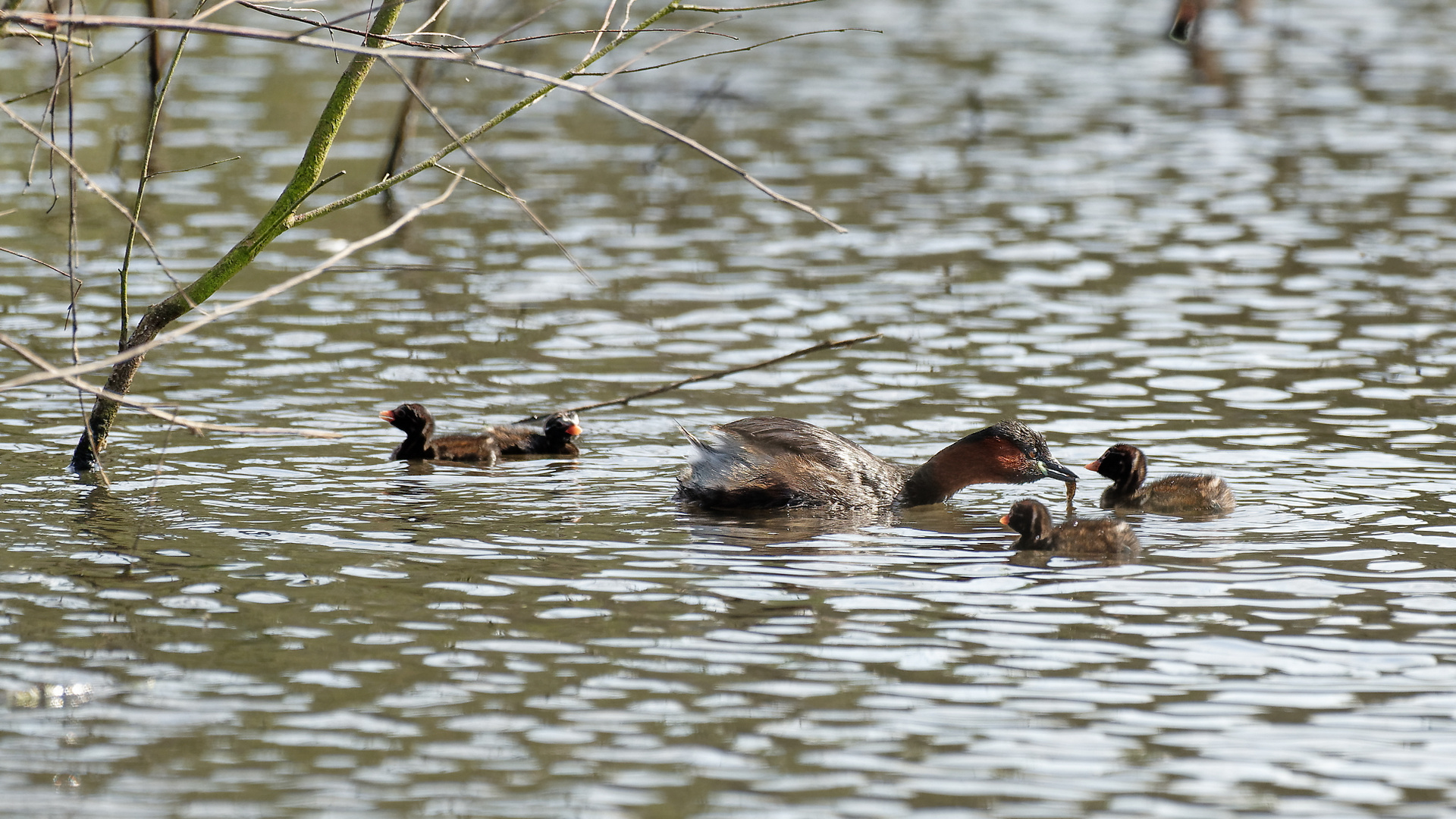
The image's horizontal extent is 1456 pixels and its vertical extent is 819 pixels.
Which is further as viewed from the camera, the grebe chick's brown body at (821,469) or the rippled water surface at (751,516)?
the grebe chick's brown body at (821,469)

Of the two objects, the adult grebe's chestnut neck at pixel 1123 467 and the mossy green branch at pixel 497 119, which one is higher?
the mossy green branch at pixel 497 119

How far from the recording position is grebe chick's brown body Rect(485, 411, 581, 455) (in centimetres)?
940

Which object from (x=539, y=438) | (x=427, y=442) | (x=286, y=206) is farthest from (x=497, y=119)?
(x=539, y=438)

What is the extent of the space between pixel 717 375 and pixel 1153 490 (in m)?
2.55

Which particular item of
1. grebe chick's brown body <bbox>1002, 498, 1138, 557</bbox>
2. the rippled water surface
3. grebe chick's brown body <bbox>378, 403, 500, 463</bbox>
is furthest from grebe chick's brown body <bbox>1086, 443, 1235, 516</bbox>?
grebe chick's brown body <bbox>378, 403, 500, 463</bbox>

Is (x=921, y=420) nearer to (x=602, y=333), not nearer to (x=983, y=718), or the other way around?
(x=602, y=333)

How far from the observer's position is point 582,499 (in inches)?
330

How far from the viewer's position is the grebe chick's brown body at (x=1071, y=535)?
7492 mm

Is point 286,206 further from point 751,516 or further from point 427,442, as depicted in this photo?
point 751,516

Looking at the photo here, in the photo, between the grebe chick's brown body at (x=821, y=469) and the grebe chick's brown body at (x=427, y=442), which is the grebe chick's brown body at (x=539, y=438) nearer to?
the grebe chick's brown body at (x=427, y=442)

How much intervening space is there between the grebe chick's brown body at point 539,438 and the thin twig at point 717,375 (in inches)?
2.9

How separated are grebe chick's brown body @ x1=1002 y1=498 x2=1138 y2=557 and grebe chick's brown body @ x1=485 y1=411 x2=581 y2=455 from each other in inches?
105

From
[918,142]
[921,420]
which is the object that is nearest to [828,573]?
[921,420]

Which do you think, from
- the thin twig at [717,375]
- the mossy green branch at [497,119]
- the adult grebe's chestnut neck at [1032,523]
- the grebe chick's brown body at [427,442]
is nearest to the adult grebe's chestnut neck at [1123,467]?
the adult grebe's chestnut neck at [1032,523]
